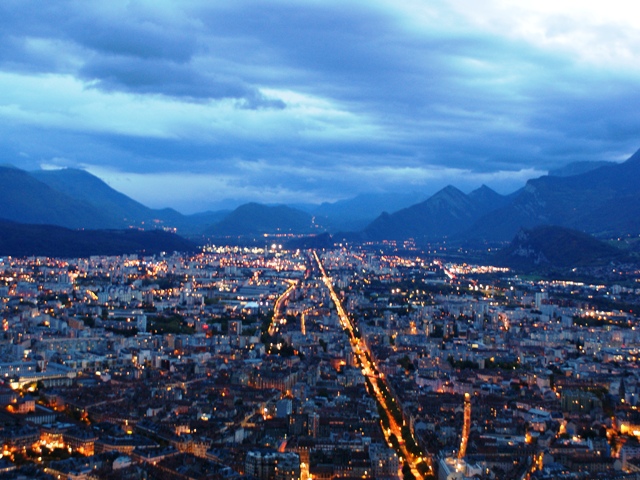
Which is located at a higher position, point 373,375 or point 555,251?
point 555,251

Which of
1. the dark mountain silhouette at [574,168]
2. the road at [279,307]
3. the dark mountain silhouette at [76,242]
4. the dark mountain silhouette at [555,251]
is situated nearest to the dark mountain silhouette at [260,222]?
the dark mountain silhouette at [574,168]

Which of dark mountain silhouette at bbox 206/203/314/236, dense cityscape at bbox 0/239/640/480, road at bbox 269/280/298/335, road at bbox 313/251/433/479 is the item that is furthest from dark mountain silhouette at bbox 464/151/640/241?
road at bbox 313/251/433/479

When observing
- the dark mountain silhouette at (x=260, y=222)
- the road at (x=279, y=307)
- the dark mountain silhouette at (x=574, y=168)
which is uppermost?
the dark mountain silhouette at (x=574, y=168)

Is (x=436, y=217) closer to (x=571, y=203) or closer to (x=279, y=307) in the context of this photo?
(x=571, y=203)

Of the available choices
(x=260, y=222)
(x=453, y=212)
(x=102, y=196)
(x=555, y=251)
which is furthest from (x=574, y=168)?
(x=102, y=196)

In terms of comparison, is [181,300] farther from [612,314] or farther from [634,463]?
[634,463]

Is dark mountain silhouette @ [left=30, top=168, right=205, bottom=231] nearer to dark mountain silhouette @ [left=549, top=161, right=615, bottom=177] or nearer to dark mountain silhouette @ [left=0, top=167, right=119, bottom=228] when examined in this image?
dark mountain silhouette @ [left=0, top=167, right=119, bottom=228]

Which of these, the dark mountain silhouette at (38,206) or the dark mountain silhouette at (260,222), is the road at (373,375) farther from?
the dark mountain silhouette at (260,222)
